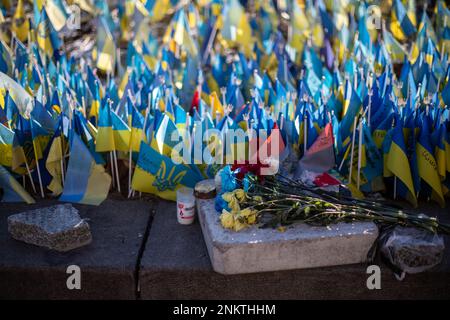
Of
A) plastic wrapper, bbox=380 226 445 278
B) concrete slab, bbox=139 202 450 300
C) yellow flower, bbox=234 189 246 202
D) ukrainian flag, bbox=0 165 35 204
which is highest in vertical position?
yellow flower, bbox=234 189 246 202

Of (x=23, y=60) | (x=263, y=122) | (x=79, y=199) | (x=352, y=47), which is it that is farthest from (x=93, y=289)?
(x=352, y=47)

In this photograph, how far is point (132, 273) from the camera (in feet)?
11.3

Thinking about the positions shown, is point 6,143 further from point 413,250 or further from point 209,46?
point 209,46

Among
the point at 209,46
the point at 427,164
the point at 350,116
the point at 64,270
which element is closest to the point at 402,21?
the point at 209,46

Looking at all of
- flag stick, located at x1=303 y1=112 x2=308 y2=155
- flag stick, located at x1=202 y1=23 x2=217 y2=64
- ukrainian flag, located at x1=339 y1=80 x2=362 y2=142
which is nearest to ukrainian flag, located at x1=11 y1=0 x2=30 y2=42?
flag stick, located at x1=202 y1=23 x2=217 y2=64

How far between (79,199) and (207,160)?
101 cm

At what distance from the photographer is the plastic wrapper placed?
3.29m

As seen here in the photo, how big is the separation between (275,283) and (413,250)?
861 millimetres

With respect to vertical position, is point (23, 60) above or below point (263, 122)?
above

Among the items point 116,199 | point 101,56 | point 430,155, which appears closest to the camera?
point 430,155

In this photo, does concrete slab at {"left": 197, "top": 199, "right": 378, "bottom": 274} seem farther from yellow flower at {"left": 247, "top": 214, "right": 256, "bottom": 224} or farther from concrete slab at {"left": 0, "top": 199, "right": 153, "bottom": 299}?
concrete slab at {"left": 0, "top": 199, "right": 153, "bottom": 299}

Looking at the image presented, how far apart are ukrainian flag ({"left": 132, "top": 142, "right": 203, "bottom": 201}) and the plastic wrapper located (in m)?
1.51

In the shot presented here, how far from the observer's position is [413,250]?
329cm

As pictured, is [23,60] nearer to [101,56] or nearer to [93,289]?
[101,56]
